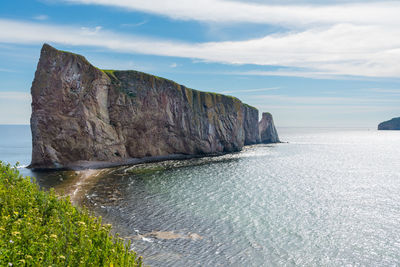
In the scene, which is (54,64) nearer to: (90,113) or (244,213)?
(90,113)

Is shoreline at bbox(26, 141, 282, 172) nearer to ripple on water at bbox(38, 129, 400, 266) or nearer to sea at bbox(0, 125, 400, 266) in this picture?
sea at bbox(0, 125, 400, 266)

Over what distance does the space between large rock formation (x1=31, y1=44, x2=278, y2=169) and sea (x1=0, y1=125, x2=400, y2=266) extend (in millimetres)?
8522

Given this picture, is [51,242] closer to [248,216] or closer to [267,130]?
[248,216]

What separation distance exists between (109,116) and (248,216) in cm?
4728

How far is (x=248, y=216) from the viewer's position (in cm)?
3044

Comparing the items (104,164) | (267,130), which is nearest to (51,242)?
(104,164)

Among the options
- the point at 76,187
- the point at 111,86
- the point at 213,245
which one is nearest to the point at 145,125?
the point at 111,86

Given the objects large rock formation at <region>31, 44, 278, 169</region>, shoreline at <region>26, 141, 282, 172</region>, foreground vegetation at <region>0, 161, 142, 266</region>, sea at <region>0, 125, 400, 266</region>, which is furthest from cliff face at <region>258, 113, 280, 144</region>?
foreground vegetation at <region>0, 161, 142, 266</region>

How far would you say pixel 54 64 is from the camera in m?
56.3

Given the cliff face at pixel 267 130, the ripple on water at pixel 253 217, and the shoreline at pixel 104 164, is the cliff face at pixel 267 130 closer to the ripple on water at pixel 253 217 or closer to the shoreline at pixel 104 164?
the shoreline at pixel 104 164

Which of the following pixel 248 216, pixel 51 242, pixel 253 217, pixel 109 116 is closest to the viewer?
pixel 51 242

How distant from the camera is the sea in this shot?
21500 mm

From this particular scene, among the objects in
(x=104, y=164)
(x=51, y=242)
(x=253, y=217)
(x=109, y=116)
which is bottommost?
(x=253, y=217)

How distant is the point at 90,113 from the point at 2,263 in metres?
56.0
